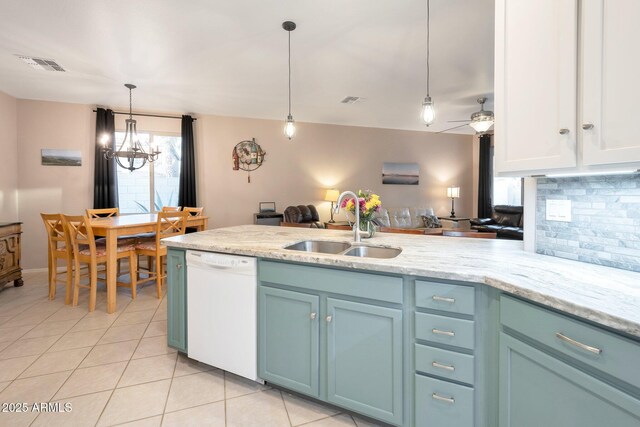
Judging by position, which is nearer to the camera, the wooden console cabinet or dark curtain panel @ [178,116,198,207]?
the wooden console cabinet

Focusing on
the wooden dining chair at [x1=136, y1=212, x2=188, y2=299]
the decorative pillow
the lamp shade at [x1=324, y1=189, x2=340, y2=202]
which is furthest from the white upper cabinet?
the decorative pillow

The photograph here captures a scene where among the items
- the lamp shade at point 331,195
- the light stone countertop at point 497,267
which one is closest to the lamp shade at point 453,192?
the lamp shade at point 331,195

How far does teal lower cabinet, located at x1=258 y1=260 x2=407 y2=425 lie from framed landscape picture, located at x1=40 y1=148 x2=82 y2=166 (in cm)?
492

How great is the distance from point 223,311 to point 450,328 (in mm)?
1334

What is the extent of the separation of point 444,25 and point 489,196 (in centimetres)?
574

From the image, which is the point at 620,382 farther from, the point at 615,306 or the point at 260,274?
the point at 260,274

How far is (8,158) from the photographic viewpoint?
4406mm

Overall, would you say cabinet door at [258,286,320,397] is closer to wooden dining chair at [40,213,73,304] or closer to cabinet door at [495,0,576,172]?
cabinet door at [495,0,576,172]

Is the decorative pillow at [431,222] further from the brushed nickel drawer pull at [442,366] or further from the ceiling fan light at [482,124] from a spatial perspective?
the brushed nickel drawer pull at [442,366]

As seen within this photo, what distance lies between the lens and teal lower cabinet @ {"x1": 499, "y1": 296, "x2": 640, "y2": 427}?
83cm

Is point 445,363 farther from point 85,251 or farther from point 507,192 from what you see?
point 507,192

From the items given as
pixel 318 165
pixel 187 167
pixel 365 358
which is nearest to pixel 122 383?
pixel 365 358

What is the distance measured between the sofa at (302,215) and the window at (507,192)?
15.5 feet

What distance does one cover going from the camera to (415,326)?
1.39m
